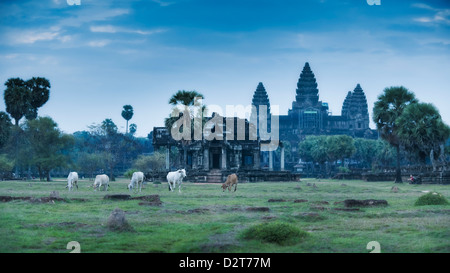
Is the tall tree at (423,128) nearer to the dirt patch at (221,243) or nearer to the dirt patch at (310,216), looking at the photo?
the dirt patch at (310,216)

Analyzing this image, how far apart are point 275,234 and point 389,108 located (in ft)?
158

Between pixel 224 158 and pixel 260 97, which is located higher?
pixel 260 97

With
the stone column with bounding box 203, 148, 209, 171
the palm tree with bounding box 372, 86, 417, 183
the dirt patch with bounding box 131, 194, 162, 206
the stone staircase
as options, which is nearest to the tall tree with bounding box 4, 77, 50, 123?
the stone column with bounding box 203, 148, 209, 171

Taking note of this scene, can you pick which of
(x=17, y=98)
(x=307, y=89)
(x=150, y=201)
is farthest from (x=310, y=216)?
(x=307, y=89)

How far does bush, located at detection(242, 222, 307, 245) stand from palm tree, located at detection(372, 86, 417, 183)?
46.8 meters

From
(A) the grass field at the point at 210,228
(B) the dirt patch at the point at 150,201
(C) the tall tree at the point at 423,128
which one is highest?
(C) the tall tree at the point at 423,128

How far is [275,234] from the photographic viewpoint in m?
13.2

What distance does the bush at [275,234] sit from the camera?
517 inches

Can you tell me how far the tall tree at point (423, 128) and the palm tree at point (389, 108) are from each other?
2.87m

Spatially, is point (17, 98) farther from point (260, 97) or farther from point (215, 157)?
point (260, 97)

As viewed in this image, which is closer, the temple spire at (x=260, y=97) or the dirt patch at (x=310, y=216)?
the dirt patch at (x=310, y=216)

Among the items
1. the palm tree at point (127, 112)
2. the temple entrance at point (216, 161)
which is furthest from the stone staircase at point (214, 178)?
the palm tree at point (127, 112)
